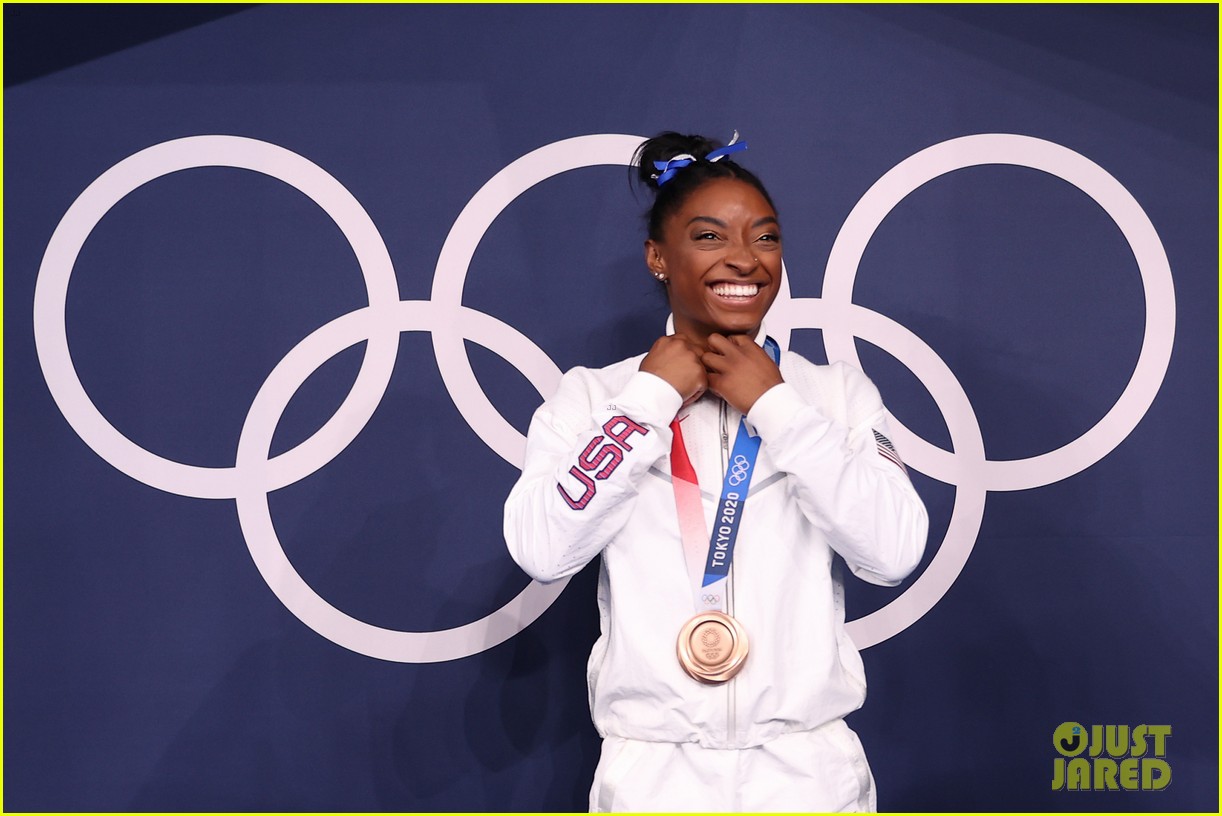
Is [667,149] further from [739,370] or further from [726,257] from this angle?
[739,370]

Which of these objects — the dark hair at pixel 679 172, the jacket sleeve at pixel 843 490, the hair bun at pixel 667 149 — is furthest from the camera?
the hair bun at pixel 667 149

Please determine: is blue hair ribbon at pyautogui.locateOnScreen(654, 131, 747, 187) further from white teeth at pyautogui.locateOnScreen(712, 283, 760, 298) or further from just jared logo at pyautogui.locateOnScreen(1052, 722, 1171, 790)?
just jared logo at pyautogui.locateOnScreen(1052, 722, 1171, 790)

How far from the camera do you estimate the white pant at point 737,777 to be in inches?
75.4

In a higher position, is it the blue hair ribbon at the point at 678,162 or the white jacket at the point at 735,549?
the blue hair ribbon at the point at 678,162

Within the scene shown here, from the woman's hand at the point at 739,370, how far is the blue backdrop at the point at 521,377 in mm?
899

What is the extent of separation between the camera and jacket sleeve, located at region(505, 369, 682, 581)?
1.89 meters

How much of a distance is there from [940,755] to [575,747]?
92 centimetres

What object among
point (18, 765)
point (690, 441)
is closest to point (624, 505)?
point (690, 441)

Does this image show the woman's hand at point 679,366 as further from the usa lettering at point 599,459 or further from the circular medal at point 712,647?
the circular medal at point 712,647

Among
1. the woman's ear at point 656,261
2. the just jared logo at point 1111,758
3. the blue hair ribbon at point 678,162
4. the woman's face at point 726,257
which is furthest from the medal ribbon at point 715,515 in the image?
the just jared logo at point 1111,758

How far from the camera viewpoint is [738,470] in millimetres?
2020

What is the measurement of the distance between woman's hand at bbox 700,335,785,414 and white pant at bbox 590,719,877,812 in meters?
0.57

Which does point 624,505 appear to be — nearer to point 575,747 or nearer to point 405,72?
point 575,747

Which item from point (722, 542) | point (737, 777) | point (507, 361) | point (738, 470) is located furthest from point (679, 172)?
point (737, 777)
